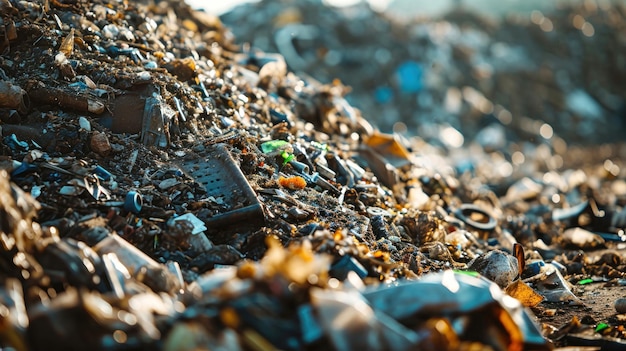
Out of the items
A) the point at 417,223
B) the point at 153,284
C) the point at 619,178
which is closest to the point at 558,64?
the point at 619,178

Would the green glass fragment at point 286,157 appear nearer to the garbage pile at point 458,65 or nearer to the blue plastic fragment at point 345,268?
the blue plastic fragment at point 345,268

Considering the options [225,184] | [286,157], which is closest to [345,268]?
[225,184]

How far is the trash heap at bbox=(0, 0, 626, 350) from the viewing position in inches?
76.7

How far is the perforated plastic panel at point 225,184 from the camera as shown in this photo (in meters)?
3.31

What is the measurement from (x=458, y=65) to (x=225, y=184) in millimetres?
11536

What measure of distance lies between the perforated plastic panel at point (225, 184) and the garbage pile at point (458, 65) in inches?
289

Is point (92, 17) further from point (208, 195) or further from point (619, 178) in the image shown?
point (619, 178)

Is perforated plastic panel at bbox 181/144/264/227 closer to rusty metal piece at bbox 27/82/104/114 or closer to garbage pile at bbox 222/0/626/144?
rusty metal piece at bbox 27/82/104/114

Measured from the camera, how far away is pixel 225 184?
357cm

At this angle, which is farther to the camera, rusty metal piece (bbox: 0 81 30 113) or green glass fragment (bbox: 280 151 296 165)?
green glass fragment (bbox: 280 151 296 165)

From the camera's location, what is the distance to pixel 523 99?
1450cm

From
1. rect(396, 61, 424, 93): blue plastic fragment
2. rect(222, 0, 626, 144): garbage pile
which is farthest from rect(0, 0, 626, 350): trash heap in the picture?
rect(396, 61, 424, 93): blue plastic fragment

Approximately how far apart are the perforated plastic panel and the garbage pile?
289 inches

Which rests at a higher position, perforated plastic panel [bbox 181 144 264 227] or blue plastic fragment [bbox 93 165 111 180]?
blue plastic fragment [bbox 93 165 111 180]
